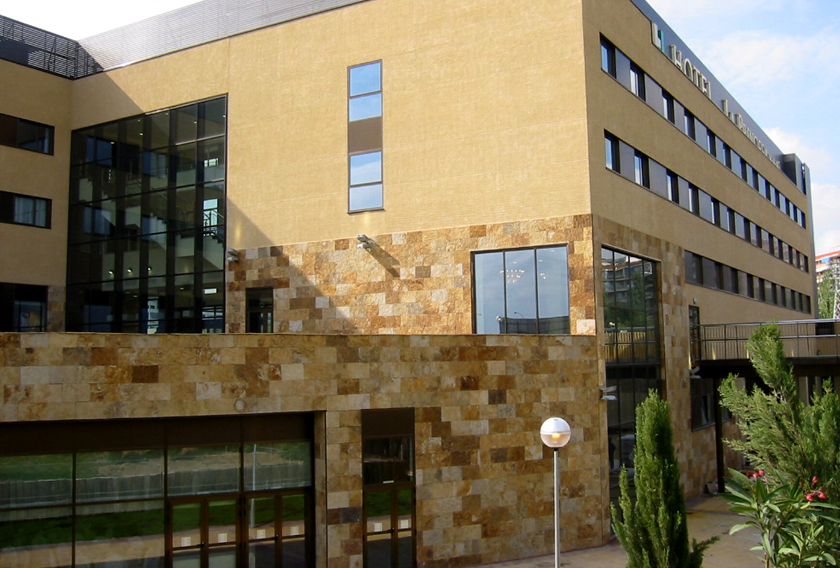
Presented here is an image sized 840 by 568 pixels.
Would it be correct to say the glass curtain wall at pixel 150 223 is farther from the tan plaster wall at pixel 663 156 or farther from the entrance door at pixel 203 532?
the tan plaster wall at pixel 663 156

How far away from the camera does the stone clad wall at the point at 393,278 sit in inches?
832

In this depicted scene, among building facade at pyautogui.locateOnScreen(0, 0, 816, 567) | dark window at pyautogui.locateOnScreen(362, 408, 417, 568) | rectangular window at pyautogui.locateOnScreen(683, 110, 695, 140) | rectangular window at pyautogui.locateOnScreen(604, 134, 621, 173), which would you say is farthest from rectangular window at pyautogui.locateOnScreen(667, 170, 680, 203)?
dark window at pyautogui.locateOnScreen(362, 408, 417, 568)

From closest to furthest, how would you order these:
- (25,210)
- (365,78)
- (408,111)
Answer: (408,111) < (365,78) < (25,210)

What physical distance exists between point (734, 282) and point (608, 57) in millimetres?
15626

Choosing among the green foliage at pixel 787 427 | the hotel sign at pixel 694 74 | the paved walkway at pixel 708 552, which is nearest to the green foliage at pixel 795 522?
the green foliage at pixel 787 427

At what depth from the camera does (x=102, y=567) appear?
15133 mm

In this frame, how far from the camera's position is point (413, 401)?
58.7 ft

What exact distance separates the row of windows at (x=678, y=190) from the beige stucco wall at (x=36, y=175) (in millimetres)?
19786

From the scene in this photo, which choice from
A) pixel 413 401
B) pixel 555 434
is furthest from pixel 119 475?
pixel 555 434

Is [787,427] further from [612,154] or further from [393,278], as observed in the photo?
[393,278]

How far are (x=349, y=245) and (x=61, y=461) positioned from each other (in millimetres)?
11214

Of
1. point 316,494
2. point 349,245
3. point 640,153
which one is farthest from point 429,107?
point 316,494

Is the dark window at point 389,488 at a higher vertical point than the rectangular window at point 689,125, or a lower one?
lower

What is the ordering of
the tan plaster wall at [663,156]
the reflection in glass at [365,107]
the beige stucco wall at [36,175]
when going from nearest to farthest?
the tan plaster wall at [663,156]
the reflection in glass at [365,107]
the beige stucco wall at [36,175]
